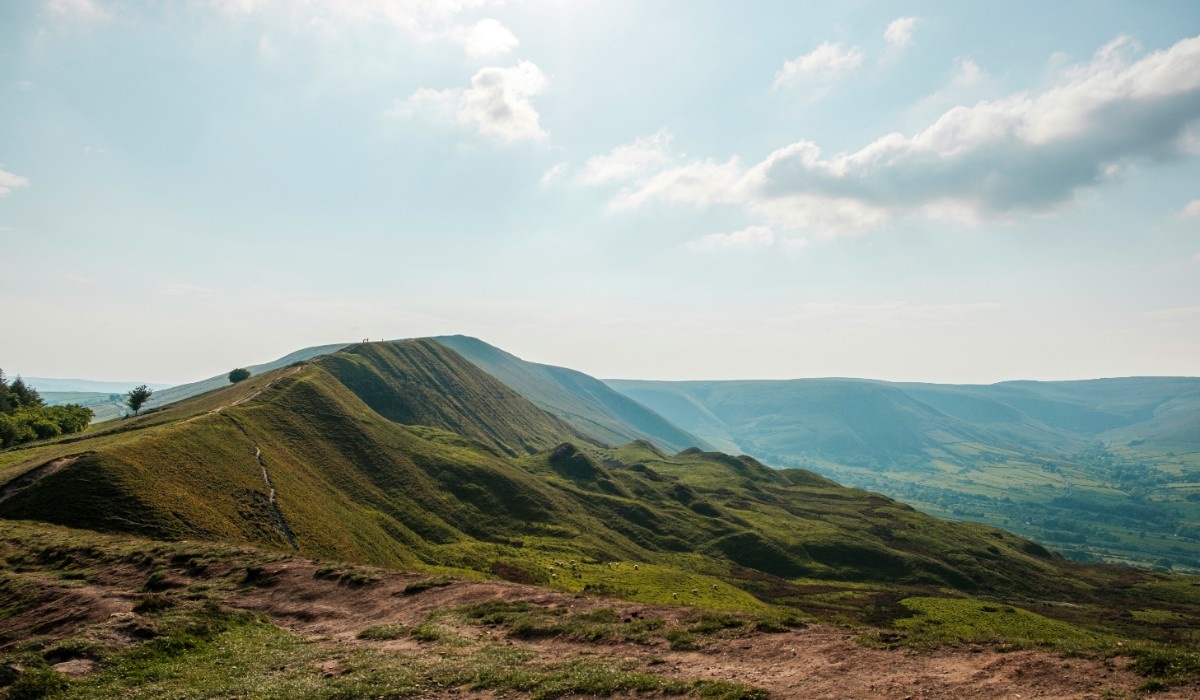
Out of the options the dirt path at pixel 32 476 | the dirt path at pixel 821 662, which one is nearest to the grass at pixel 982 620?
the dirt path at pixel 821 662

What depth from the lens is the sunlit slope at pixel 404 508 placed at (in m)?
72.3

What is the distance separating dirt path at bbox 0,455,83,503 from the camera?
69.4 metres

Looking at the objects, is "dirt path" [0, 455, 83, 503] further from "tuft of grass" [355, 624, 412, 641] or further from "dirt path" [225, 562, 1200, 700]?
"tuft of grass" [355, 624, 412, 641]

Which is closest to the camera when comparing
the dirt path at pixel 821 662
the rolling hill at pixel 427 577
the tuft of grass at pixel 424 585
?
the dirt path at pixel 821 662

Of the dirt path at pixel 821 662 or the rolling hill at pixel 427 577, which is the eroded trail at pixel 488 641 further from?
the rolling hill at pixel 427 577

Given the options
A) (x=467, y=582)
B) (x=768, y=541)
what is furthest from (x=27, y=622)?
(x=768, y=541)

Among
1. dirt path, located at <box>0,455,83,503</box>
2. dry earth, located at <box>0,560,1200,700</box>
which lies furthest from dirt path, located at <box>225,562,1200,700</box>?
dirt path, located at <box>0,455,83,503</box>

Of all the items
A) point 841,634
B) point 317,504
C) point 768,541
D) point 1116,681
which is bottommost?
point 768,541

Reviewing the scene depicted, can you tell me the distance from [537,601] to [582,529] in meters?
105

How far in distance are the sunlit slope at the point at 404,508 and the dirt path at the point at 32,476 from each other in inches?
35.8

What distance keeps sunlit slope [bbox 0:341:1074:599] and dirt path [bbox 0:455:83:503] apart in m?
0.91

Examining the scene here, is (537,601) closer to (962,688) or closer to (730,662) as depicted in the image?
(730,662)

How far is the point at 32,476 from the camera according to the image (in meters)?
72.1

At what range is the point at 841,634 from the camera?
106ft
